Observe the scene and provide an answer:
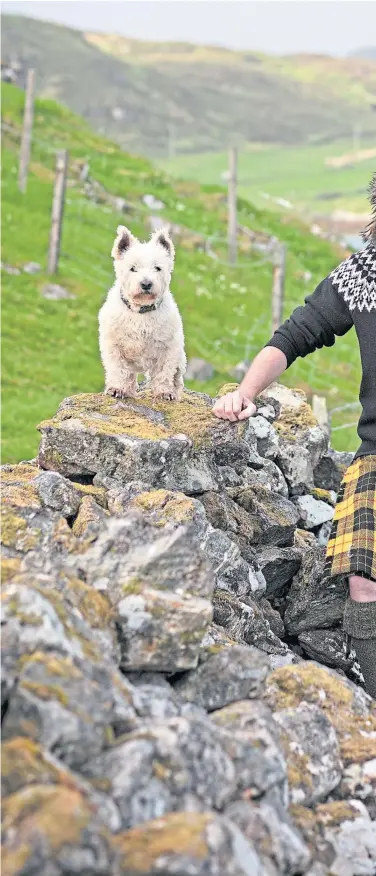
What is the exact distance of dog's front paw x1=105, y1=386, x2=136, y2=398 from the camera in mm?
7570

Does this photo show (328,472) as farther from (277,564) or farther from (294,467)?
(277,564)

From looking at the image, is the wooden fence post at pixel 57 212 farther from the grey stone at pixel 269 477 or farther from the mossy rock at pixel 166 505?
the mossy rock at pixel 166 505

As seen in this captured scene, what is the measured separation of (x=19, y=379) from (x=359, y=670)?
13.9 metres

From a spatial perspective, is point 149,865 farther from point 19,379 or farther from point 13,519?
point 19,379

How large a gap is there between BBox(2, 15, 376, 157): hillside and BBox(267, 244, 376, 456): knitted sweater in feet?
246

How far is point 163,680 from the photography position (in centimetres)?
455

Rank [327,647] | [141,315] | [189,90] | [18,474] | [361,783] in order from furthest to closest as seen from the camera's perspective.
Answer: [189,90], [141,315], [327,647], [18,474], [361,783]

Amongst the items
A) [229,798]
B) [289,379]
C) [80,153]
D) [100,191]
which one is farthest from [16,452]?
[80,153]

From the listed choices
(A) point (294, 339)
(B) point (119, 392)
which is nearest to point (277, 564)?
(A) point (294, 339)

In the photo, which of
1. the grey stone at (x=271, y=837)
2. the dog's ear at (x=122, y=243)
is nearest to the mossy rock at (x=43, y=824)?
the grey stone at (x=271, y=837)

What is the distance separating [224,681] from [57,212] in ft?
68.4

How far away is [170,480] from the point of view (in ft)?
23.2

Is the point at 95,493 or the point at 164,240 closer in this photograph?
the point at 95,493

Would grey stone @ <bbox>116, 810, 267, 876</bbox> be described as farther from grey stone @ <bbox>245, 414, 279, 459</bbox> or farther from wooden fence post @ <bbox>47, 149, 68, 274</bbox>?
wooden fence post @ <bbox>47, 149, 68, 274</bbox>
